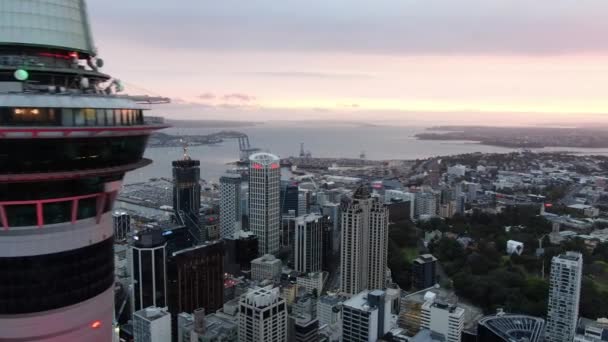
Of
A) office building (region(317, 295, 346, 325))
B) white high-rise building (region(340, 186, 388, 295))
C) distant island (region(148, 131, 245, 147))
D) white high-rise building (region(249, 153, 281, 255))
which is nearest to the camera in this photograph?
office building (region(317, 295, 346, 325))

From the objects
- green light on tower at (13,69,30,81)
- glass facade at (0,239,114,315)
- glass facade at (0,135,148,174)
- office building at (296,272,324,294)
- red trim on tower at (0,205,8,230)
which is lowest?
office building at (296,272,324,294)

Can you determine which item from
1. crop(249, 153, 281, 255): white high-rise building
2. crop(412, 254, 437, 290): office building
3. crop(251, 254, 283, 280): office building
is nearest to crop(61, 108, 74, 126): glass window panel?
crop(412, 254, 437, 290): office building

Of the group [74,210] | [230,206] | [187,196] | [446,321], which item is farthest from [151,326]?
[230,206]

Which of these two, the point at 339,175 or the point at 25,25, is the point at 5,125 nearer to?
the point at 25,25

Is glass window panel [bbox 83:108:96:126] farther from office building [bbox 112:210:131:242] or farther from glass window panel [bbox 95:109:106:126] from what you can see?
office building [bbox 112:210:131:242]

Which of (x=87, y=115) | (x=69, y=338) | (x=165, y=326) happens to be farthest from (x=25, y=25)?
(x=165, y=326)

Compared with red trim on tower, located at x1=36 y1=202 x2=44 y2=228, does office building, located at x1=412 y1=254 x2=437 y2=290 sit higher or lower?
lower

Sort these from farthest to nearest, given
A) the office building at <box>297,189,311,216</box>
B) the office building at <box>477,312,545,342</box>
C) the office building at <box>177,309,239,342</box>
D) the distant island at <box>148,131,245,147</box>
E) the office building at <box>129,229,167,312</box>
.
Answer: the distant island at <box>148,131,245,147</box>, the office building at <box>297,189,311,216</box>, the office building at <box>129,229,167,312</box>, the office building at <box>177,309,239,342</box>, the office building at <box>477,312,545,342</box>
